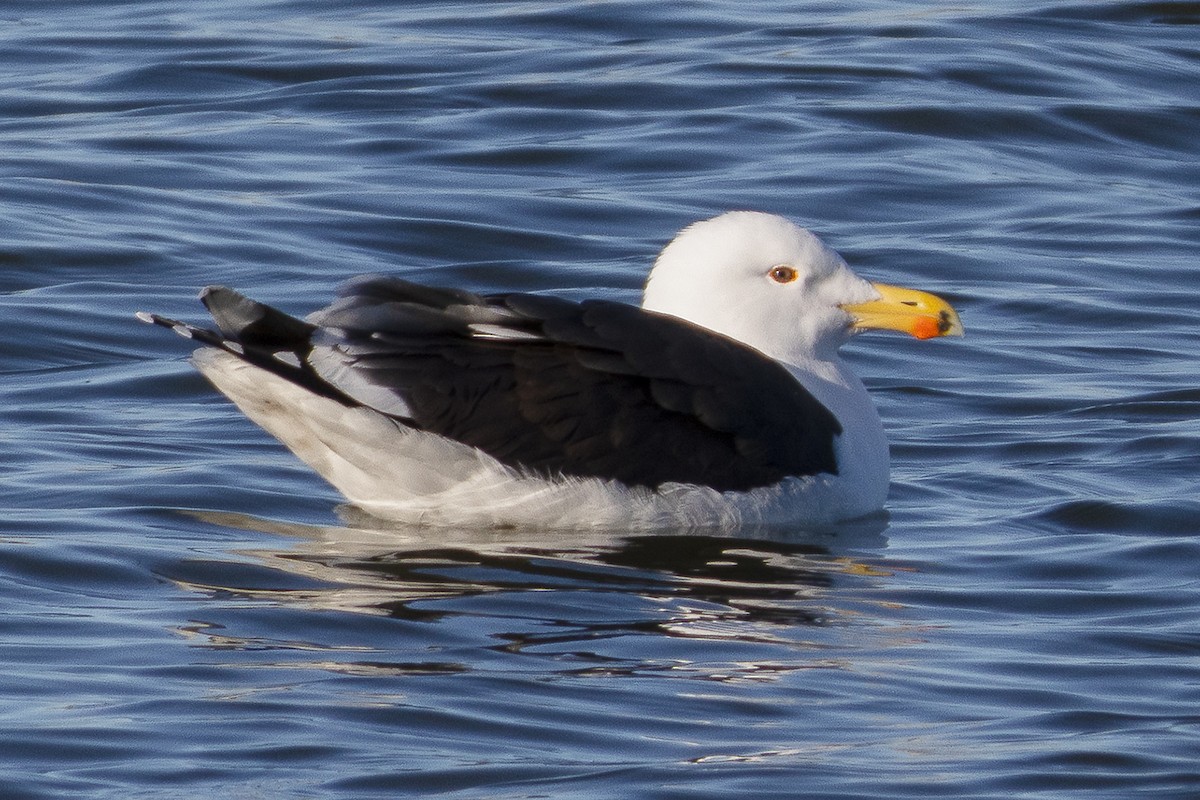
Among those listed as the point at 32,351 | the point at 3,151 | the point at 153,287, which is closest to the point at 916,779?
the point at 32,351

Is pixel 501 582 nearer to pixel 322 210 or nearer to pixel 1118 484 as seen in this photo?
pixel 1118 484

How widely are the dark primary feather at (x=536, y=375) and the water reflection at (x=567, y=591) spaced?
0.93 feet

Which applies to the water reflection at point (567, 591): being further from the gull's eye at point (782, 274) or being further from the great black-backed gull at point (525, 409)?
the gull's eye at point (782, 274)

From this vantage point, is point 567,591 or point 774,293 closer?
point 567,591

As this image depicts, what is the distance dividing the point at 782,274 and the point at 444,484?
1423 mm

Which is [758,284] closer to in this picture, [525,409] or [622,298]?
[525,409]

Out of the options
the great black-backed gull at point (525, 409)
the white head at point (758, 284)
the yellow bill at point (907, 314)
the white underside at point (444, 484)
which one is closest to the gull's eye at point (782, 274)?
the white head at point (758, 284)

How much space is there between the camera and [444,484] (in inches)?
302

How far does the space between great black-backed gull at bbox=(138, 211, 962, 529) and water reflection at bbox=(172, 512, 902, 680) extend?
130mm

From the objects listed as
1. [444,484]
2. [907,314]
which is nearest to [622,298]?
[907,314]

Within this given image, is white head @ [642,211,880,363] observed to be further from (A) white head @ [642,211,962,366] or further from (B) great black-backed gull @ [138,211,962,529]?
(B) great black-backed gull @ [138,211,962,529]

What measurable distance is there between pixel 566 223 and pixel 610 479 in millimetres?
5111

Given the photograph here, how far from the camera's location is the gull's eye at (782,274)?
27.1 ft

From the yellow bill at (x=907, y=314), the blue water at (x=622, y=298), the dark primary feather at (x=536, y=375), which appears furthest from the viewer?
the yellow bill at (x=907, y=314)
